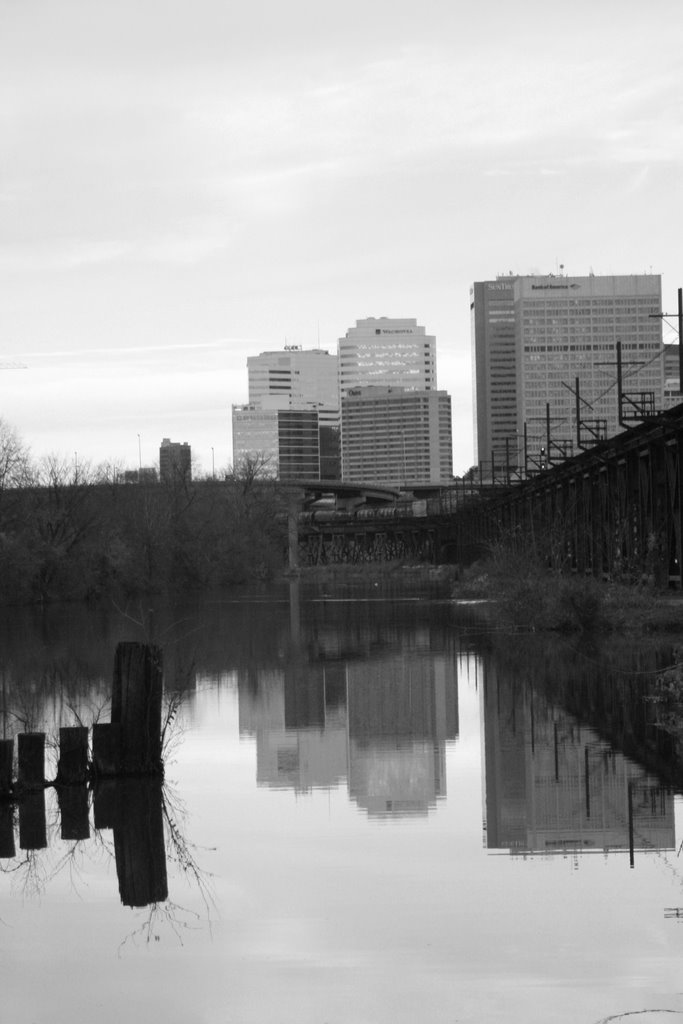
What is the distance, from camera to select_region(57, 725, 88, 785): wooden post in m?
15.0

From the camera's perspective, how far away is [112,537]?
307 ft

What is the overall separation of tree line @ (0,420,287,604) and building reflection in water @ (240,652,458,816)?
51353mm

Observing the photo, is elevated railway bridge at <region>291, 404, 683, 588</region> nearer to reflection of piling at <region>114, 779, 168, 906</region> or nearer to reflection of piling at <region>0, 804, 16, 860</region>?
reflection of piling at <region>114, 779, 168, 906</region>

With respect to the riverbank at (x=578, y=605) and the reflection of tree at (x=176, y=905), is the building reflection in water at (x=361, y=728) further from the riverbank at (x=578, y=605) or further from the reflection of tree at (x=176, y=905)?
the riverbank at (x=578, y=605)

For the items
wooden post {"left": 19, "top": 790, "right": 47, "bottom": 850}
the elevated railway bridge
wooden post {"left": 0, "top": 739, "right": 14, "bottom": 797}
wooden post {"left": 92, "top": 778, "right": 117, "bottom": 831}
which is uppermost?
the elevated railway bridge

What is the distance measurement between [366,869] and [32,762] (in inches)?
184

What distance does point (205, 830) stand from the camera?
42.7ft

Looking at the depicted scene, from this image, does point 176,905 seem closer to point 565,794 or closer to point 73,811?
point 73,811

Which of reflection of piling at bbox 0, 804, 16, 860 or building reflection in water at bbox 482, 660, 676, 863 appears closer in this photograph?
building reflection in water at bbox 482, 660, 676, 863

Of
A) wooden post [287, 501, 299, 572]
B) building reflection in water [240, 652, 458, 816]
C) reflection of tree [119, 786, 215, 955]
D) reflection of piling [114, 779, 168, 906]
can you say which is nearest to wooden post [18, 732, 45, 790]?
reflection of piling [114, 779, 168, 906]

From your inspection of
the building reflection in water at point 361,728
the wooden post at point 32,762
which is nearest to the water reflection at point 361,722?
the building reflection in water at point 361,728

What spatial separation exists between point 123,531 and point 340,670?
7121 cm

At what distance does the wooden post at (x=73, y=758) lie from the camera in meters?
15.0

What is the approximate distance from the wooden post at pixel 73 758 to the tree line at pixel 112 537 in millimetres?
62258
